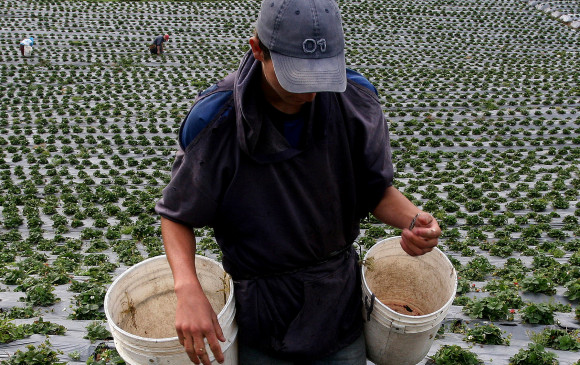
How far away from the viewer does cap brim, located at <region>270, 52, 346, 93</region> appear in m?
1.58

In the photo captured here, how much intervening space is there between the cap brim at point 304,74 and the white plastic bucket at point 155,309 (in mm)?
837

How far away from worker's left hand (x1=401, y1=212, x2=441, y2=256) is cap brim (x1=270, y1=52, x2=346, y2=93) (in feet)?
2.00

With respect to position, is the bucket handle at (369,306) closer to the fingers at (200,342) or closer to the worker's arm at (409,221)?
the worker's arm at (409,221)

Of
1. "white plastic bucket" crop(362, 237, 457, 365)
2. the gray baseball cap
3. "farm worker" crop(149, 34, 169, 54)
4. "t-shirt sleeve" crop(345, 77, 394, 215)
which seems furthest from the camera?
"farm worker" crop(149, 34, 169, 54)

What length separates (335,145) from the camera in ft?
5.98

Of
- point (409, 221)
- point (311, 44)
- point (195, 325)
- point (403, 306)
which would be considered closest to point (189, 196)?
point (195, 325)

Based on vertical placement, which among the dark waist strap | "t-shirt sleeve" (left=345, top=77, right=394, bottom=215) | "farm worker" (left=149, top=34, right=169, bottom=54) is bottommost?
"farm worker" (left=149, top=34, right=169, bottom=54)

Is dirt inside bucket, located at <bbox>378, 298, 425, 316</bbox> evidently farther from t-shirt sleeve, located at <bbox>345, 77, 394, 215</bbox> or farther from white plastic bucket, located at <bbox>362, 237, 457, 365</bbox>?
t-shirt sleeve, located at <bbox>345, 77, 394, 215</bbox>

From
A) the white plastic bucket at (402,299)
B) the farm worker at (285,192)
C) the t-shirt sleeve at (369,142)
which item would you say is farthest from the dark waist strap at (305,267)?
the t-shirt sleeve at (369,142)

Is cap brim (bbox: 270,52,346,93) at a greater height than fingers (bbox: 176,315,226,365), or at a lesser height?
greater

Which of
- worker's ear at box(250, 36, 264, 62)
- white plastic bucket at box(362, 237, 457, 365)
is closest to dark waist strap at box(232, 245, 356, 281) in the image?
white plastic bucket at box(362, 237, 457, 365)

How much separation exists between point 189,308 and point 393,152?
5824 millimetres

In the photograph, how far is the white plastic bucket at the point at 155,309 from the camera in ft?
5.72

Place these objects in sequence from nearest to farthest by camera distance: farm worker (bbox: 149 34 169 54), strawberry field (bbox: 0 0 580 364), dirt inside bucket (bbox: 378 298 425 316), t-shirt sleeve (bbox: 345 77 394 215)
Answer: t-shirt sleeve (bbox: 345 77 394 215)
dirt inside bucket (bbox: 378 298 425 316)
strawberry field (bbox: 0 0 580 364)
farm worker (bbox: 149 34 169 54)
